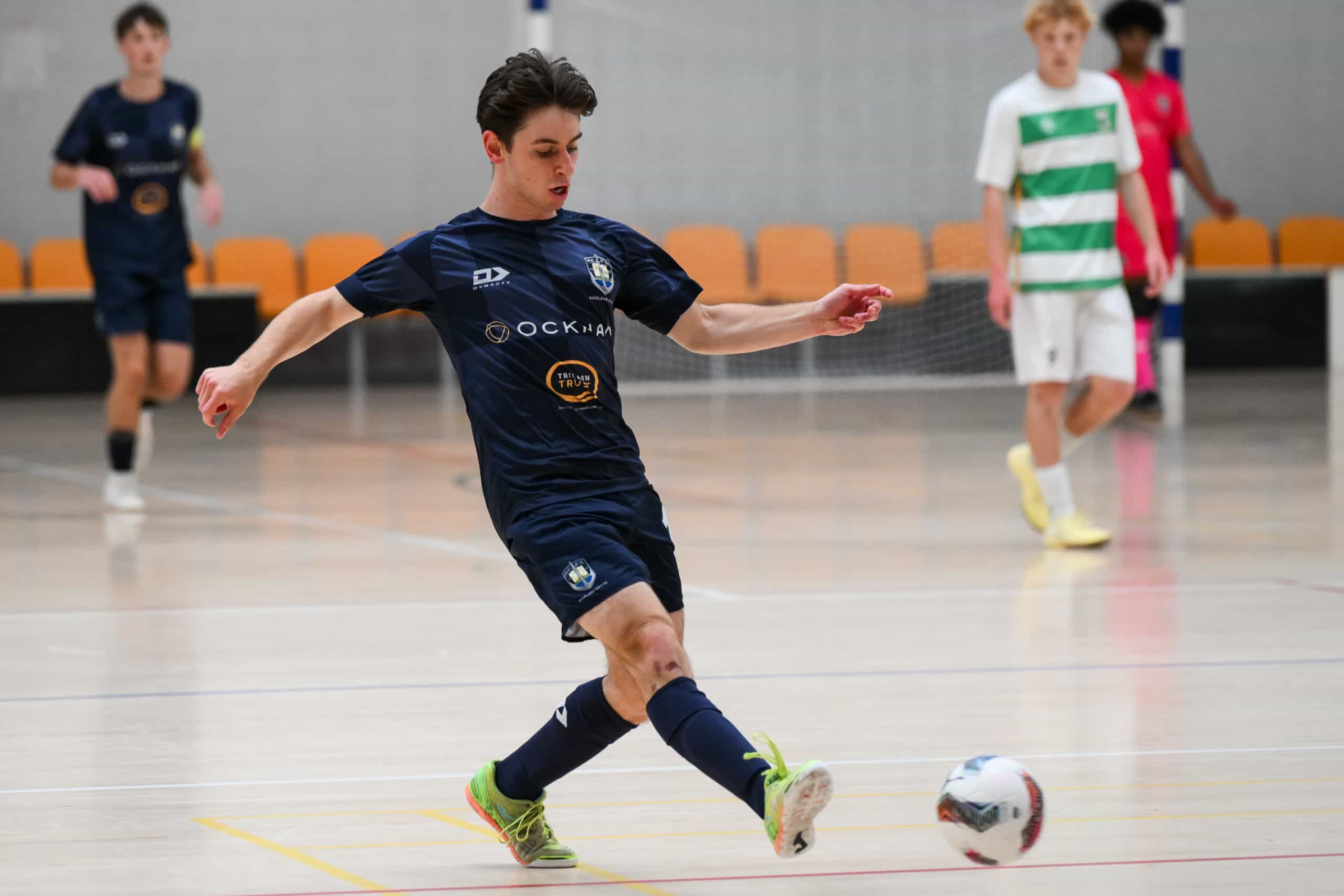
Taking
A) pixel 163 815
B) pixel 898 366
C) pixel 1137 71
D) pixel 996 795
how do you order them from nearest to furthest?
pixel 996 795 < pixel 163 815 < pixel 1137 71 < pixel 898 366

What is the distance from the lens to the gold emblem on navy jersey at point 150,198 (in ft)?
25.9

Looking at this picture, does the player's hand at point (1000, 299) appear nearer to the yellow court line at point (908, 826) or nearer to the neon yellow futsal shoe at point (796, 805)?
the yellow court line at point (908, 826)

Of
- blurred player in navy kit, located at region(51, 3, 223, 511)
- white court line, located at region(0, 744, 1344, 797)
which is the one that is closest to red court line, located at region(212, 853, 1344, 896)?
white court line, located at region(0, 744, 1344, 797)

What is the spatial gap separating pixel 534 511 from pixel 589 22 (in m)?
12.8

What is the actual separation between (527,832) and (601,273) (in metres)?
0.90

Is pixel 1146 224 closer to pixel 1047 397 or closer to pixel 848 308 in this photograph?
pixel 1047 397

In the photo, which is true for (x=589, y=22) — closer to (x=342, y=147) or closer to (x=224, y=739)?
(x=342, y=147)

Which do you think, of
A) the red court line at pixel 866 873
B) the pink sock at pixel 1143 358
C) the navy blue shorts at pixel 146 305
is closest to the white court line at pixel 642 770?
the red court line at pixel 866 873

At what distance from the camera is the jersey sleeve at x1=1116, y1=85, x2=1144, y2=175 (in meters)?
6.35

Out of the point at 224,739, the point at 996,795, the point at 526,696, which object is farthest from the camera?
the point at 526,696

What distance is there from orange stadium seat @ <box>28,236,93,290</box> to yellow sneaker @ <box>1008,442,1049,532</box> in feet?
31.6

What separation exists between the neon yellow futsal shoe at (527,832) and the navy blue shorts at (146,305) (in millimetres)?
5091

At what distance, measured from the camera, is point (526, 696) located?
4266mm

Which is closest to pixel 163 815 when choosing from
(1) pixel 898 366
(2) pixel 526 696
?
(2) pixel 526 696
